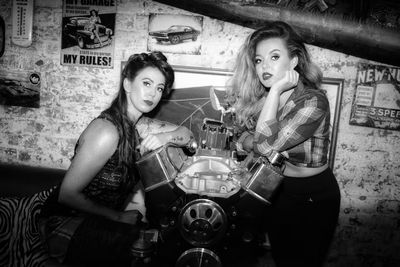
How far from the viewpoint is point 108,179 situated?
4.94ft

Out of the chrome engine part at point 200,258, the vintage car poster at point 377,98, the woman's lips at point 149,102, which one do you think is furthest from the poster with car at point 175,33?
the chrome engine part at point 200,258

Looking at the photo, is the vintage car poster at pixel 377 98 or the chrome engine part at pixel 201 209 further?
the vintage car poster at pixel 377 98

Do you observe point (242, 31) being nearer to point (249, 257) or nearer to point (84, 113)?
point (84, 113)

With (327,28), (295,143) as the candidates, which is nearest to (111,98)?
(295,143)

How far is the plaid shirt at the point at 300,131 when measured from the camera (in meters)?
1.32

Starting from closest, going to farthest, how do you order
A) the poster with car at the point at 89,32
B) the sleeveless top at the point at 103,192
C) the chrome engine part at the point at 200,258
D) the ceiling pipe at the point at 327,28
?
the chrome engine part at the point at 200,258, the sleeveless top at the point at 103,192, the ceiling pipe at the point at 327,28, the poster with car at the point at 89,32

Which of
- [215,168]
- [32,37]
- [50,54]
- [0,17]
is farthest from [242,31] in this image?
[0,17]

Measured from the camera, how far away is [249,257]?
101 cm

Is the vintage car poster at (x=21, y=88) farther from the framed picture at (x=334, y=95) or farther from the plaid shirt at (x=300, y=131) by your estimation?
the framed picture at (x=334, y=95)

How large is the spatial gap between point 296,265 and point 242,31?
1.76 meters

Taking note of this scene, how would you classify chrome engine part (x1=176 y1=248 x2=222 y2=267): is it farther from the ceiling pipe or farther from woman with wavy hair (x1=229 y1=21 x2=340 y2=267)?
the ceiling pipe

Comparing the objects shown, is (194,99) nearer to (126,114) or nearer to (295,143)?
(126,114)

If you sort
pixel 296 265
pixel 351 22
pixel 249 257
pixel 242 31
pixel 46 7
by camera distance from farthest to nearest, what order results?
1. pixel 46 7
2. pixel 242 31
3. pixel 351 22
4. pixel 296 265
5. pixel 249 257

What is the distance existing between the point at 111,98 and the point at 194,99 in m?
0.77
